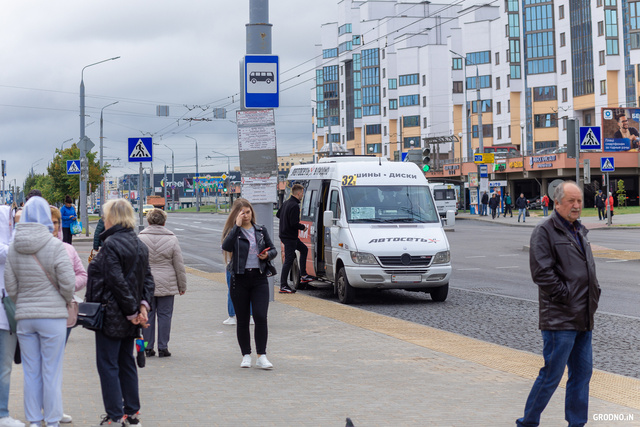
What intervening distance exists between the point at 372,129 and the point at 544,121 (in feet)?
114

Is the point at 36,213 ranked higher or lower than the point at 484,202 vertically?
higher

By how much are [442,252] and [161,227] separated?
21.3 feet

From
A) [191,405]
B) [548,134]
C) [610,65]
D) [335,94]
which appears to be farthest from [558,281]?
[335,94]

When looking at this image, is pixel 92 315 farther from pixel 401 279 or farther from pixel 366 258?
pixel 401 279

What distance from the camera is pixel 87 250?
107ft

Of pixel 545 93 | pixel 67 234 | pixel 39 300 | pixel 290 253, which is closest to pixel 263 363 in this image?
pixel 39 300

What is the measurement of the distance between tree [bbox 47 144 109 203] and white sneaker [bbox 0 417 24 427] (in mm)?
52134

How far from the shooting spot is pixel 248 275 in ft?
29.7

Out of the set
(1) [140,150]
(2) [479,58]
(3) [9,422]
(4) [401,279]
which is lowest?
(3) [9,422]

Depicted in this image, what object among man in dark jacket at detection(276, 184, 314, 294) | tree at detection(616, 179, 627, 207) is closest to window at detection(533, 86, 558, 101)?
tree at detection(616, 179, 627, 207)

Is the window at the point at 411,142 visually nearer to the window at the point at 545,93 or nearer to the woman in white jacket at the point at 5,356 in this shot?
the window at the point at 545,93

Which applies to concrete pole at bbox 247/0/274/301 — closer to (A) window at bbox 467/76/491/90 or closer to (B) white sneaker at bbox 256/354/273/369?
(B) white sneaker at bbox 256/354/273/369

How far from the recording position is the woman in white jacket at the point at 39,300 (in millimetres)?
6207

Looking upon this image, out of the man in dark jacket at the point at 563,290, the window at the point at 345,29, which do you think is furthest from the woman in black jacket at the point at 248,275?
the window at the point at 345,29
